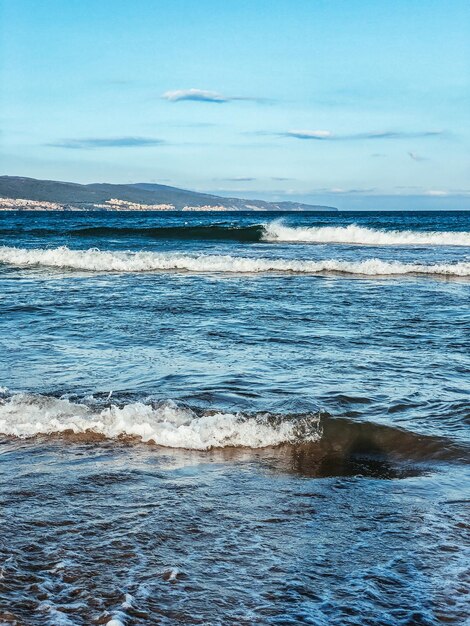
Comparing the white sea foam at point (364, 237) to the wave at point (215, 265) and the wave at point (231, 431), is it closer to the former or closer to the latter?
the wave at point (215, 265)

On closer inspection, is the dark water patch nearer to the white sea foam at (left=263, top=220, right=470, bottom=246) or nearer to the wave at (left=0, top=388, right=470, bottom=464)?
the white sea foam at (left=263, top=220, right=470, bottom=246)

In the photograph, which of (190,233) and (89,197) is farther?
(89,197)

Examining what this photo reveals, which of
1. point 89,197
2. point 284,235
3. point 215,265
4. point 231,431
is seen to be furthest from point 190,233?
→ point 89,197

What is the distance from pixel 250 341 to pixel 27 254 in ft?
60.4

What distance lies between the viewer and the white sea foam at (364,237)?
129 ft

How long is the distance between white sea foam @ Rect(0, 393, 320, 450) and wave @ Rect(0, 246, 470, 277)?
15.4 m

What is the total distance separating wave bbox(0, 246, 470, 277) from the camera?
70.8 ft

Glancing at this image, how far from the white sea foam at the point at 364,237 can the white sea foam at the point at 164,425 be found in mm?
32736

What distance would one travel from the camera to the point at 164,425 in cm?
628

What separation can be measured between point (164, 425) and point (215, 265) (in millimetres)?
17042

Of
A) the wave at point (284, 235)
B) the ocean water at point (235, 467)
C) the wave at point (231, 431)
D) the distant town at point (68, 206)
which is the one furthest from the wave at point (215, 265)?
the distant town at point (68, 206)

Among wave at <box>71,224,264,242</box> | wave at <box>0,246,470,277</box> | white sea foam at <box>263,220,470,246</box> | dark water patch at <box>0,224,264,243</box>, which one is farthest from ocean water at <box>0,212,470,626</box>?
wave at <box>71,224,264,242</box>

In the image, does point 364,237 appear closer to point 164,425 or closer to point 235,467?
point 164,425

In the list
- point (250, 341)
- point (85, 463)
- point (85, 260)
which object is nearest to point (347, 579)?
point (85, 463)
